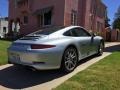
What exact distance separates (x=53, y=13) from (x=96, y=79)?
56.4 feet

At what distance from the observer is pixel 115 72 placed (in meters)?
7.67

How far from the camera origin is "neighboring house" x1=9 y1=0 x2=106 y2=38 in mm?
23234

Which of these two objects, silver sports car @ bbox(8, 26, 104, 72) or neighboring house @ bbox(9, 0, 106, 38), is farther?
neighboring house @ bbox(9, 0, 106, 38)

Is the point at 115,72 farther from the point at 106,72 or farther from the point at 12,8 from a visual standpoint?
the point at 12,8

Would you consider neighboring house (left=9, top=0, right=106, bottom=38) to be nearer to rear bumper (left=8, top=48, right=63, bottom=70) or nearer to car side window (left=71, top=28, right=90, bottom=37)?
car side window (left=71, top=28, right=90, bottom=37)

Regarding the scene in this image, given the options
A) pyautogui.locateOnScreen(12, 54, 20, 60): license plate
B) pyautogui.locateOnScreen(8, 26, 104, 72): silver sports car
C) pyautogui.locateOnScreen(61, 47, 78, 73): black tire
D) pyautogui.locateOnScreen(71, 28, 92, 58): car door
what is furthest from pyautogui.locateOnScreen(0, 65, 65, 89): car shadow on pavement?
pyautogui.locateOnScreen(71, 28, 92, 58): car door

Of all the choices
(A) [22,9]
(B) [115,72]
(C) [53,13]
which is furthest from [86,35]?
(A) [22,9]

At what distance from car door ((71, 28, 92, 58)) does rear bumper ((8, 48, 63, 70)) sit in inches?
54.8

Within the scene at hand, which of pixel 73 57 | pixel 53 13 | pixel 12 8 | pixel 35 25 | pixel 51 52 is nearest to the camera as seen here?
pixel 51 52

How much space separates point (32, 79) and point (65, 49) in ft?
4.16

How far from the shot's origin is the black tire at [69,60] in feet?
25.1

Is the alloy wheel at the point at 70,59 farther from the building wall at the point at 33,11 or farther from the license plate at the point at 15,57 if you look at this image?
the building wall at the point at 33,11

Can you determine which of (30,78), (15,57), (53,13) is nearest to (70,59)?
(30,78)

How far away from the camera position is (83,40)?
349 inches
